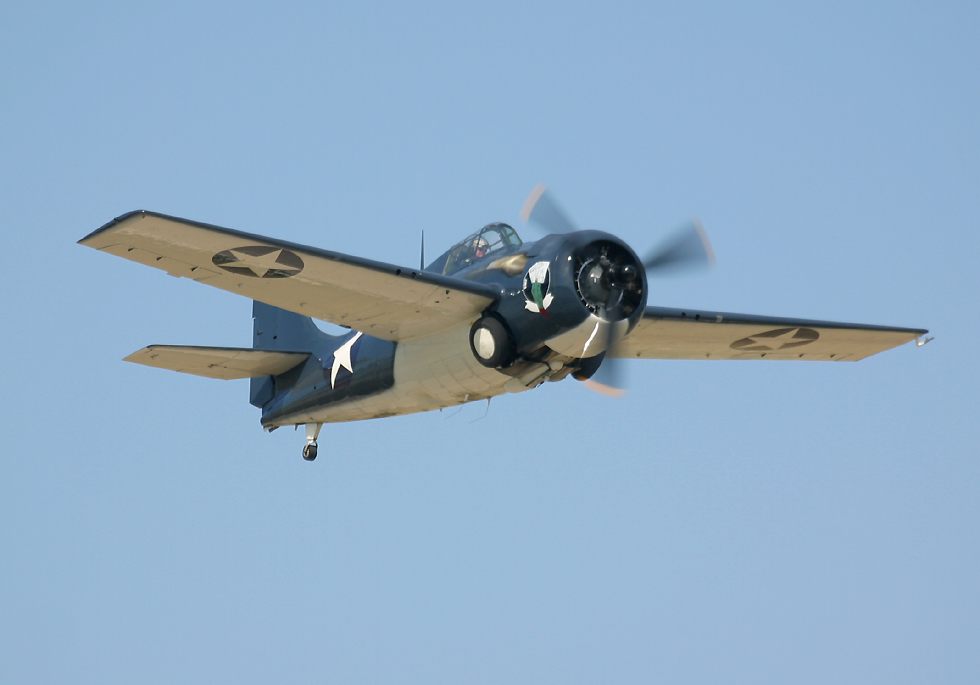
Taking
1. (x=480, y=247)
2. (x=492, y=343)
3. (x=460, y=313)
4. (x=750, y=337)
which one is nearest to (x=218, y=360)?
(x=460, y=313)

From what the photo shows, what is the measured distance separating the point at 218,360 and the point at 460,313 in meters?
5.55

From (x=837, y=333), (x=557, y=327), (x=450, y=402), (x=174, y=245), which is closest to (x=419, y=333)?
(x=450, y=402)

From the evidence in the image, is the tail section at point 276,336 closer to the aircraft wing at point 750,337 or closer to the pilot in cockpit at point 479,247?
the pilot in cockpit at point 479,247

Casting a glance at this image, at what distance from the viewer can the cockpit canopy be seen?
71.2 ft

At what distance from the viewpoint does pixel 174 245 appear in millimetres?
19609

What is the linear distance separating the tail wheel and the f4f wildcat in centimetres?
2

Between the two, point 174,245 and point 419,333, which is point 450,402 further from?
point 174,245

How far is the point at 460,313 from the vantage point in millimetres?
21688

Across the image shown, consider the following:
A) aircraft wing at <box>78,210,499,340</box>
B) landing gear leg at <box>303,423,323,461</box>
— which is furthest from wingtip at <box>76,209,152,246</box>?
landing gear leg at <box>303,423,323,461</box>

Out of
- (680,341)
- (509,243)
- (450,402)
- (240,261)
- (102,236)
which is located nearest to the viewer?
(102,236)

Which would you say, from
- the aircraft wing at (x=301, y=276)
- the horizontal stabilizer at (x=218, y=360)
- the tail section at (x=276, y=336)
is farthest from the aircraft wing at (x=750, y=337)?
the horizontal stabilizer at (x=218, y=360)

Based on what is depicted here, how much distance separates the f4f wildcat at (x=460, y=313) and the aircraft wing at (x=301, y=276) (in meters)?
0.02

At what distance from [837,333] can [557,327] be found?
7189 millimetres

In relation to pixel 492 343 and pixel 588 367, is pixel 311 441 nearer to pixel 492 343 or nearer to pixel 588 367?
pixel 492 343
